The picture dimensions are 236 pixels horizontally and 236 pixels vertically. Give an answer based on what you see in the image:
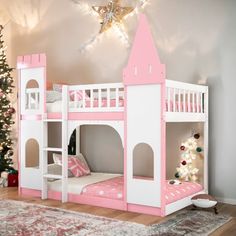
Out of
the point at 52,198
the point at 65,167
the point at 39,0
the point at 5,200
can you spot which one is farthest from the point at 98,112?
the point at 39,0

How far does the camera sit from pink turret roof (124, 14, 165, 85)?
11.3 feet

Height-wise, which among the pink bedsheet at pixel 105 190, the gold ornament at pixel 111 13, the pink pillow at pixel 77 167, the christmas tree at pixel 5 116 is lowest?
the pink bedsheet at pixel 105 190

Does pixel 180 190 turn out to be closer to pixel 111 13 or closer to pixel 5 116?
pixel 111 13

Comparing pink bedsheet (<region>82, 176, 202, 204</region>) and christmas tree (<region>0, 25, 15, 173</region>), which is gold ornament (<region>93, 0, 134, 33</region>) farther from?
pink bedsheet (<region>82, 176, 202, 204</region>)

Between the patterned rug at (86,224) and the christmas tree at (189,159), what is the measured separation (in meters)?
0.72

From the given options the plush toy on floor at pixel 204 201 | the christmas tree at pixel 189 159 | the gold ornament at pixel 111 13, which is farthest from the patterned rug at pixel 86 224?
the gold ornament at pixel 111 13

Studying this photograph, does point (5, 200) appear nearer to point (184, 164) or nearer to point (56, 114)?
point (56, 114)

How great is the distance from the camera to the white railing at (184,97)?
3.58 m

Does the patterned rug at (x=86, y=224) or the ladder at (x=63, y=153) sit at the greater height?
the ladder at (x=63, y=153)

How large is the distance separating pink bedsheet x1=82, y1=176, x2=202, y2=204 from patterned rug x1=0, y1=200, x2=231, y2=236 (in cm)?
19

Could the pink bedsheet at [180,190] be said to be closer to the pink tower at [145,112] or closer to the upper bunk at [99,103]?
the pink tower at [145,112]

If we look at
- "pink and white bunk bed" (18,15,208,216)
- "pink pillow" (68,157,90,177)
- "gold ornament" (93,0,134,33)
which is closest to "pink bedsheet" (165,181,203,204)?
"pink and white bunk bed" (18,15,208,216)

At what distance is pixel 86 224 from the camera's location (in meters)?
3.16

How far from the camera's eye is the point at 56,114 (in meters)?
4.19
